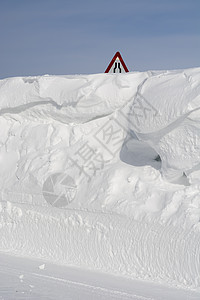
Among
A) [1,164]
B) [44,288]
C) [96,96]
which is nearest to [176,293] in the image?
[44,288]

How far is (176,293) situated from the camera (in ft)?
19.1

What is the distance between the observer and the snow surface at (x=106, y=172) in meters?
6.62

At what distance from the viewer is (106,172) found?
24.8 ft

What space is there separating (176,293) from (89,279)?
0.97 metres

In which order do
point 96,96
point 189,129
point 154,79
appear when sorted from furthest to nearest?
1. point 96,96
2. point 154,79
3. point 189,129

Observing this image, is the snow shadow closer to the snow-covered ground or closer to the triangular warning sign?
the snow-covered ground

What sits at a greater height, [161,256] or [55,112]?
[55,112]

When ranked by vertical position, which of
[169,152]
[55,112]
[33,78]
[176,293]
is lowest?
[176,293]

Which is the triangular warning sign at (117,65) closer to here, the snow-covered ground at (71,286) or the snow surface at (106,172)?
the snow surface at (106,172)

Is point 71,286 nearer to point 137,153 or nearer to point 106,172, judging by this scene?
point 106,172

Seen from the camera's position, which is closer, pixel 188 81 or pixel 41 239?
pixel 188 81

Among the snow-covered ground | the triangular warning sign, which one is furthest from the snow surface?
the triangular warning sign

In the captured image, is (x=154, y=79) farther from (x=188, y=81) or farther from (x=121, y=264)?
(x=121, y=264)

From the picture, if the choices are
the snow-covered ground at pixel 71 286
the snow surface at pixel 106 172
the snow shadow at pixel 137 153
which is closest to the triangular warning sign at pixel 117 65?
the snow surface at pixel 106 172
